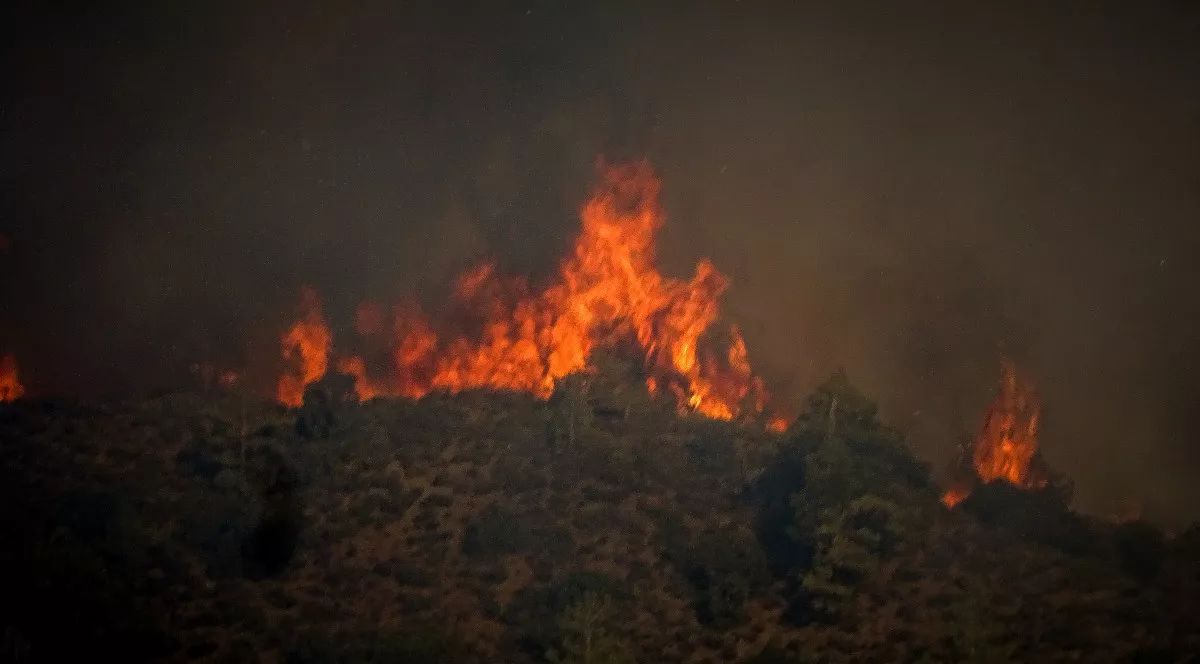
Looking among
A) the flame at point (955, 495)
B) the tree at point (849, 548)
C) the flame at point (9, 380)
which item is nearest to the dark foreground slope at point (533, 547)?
the tree at point (849, 548)

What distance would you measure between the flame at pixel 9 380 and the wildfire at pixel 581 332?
38.0 feet

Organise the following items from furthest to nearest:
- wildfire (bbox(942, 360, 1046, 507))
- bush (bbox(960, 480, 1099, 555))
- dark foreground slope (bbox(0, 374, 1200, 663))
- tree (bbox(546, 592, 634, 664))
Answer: wildfire (bbox(942, 360, 1046, 507)) → bush (bbox(960, 480, 1099, 555)) → dark foreground slope (bbox(0, 374, 1200, 663)) → tree (bbox(546, 592, 634, 664))

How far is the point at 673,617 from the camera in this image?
24.9 metres

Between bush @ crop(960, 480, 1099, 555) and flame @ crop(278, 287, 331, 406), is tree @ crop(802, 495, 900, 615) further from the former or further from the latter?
flame @ crop(278, 287, 331, 406)

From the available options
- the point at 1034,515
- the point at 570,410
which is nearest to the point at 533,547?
the point at 570,410

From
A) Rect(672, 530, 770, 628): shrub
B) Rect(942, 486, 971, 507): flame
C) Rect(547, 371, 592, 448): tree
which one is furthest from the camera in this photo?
Rect(547, 371, 592, 448): tree

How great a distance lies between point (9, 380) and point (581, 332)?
26870mm

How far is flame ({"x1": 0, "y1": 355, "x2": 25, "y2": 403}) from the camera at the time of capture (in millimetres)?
40500

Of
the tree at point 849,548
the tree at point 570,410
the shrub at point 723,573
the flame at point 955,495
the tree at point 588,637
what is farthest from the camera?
the tree at point 570,410

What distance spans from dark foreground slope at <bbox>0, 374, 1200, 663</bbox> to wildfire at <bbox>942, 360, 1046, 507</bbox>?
5.61 meters

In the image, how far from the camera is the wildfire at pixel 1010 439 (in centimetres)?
4038

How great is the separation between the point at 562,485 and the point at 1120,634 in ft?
57.2

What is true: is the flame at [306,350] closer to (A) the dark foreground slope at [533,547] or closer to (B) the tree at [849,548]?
(A) the dark foreground slope at [533,547]

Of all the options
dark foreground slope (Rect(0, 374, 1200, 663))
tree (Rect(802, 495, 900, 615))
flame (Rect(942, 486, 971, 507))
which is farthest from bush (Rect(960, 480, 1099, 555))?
tree (Rect(802, 495, 900, 615))
